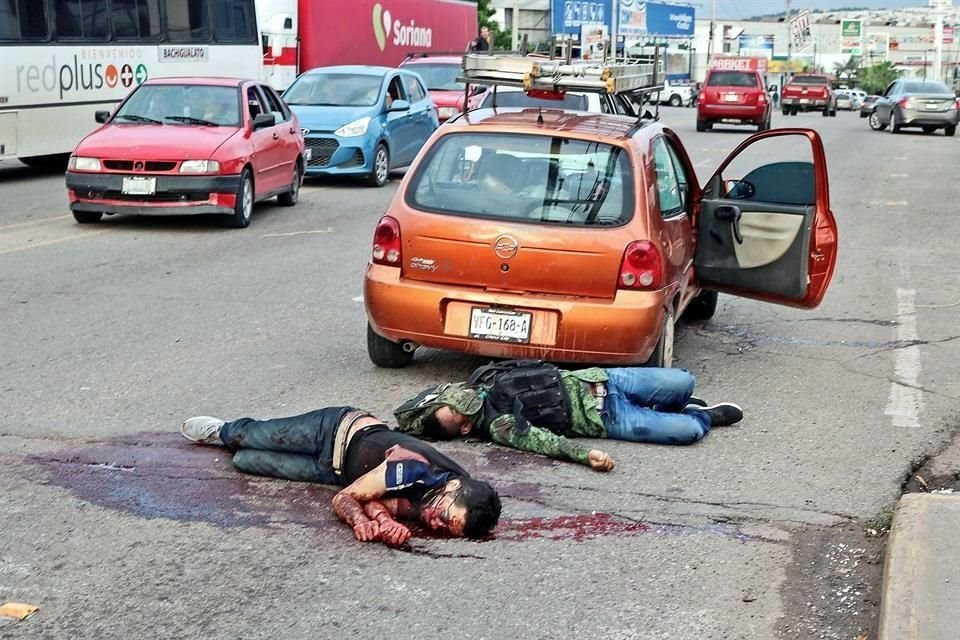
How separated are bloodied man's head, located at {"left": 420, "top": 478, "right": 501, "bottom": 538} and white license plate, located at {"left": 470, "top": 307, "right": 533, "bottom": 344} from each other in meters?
2.23

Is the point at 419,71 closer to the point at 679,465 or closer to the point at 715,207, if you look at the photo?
the point at 715,207

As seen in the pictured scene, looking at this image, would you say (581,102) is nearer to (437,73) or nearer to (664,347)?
(437,73)

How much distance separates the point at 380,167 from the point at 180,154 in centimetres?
626

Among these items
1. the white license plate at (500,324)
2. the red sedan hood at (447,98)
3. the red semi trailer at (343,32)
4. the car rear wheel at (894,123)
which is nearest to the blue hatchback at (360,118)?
the red sedan hood at (447,98)

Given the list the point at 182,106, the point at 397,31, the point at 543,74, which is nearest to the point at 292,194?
the point at 182,106

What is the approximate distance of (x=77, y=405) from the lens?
698cm

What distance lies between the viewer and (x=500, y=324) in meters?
7.29

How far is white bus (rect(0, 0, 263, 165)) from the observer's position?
19047mm

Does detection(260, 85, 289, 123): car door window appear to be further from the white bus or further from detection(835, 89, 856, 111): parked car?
detection(835, 89, 856, 111): parked car

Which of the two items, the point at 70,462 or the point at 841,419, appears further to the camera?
the point at 841,419

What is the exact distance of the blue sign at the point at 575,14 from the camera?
237 feet

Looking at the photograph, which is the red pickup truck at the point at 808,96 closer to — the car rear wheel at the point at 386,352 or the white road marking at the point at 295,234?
the white road marking at the point at 295,234

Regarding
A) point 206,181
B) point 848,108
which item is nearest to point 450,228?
point 206,181

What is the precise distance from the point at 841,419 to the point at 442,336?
83.8 inches
